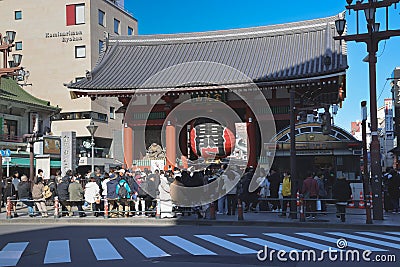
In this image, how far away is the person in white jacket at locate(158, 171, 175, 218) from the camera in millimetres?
18281

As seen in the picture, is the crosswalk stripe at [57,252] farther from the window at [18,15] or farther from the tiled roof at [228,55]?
the window at [18,15]

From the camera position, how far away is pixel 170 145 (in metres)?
27.0

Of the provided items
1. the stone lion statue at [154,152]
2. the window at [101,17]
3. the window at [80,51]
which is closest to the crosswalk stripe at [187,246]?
the stone lion statue at [154,152]

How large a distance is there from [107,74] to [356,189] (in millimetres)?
15832

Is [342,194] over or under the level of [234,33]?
under

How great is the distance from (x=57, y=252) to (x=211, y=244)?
3.65 m

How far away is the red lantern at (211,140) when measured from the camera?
86.6ft

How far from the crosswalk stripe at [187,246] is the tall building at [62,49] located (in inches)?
1446

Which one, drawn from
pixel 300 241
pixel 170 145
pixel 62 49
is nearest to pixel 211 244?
pixel 300 241

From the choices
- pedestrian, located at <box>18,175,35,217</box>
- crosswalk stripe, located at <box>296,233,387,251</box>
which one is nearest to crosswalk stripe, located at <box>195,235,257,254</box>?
crosswalk stripe, located at <box>296,233,387,251</box>

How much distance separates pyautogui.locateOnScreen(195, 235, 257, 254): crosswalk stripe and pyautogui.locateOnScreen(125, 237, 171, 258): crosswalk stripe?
1542 millimetres

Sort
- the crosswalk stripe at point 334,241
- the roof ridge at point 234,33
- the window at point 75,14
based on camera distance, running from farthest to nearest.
Result: the window at point 75,14
the roof ridge at point 234,33
the crosswalk stripe at point 334,241

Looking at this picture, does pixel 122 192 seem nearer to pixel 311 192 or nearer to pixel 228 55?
pixel 311 192

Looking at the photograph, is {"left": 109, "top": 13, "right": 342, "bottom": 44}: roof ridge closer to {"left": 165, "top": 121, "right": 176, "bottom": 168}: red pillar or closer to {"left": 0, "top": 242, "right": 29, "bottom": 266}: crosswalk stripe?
{"left": 165, "top": 121, "right": 176, "bottom": 168}: red pillar
